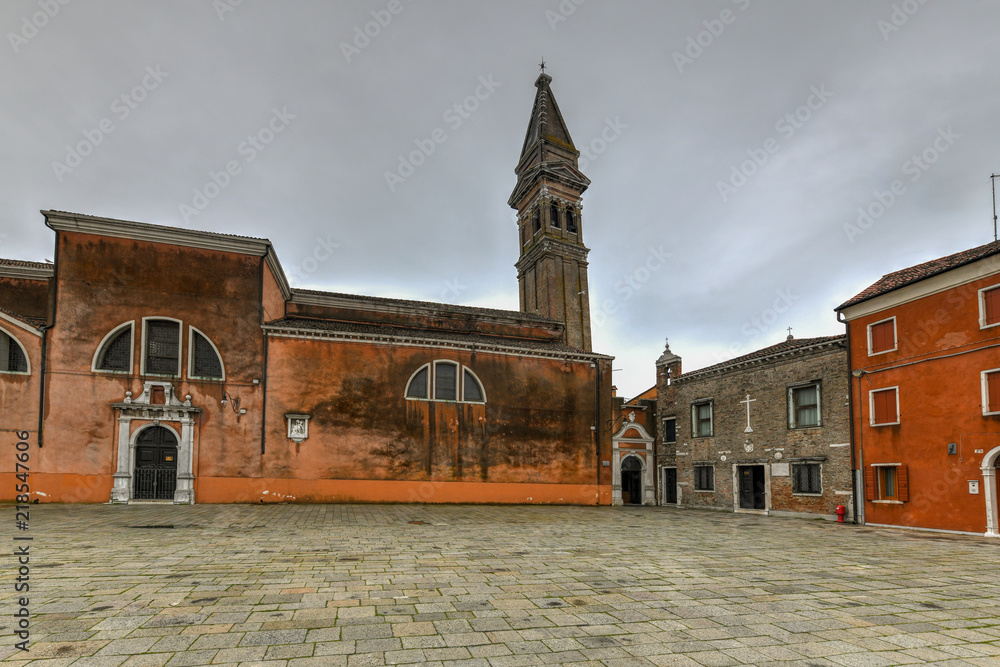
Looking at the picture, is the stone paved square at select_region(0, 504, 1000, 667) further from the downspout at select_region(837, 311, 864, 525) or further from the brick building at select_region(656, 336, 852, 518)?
the brick building at select_region(656, 336, 852, 518)

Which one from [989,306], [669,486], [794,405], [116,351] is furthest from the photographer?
[669,486]

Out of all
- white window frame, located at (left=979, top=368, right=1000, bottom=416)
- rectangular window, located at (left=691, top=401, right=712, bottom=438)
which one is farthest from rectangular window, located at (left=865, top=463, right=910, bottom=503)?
rectangular window, located at (left=691, top=401, right=712, bottom=438)

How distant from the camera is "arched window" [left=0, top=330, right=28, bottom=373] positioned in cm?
1856

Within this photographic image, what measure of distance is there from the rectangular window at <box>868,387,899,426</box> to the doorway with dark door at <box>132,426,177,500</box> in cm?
2322

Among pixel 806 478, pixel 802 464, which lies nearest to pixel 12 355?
pixel 802 464

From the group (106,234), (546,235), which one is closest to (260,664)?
(106,234)

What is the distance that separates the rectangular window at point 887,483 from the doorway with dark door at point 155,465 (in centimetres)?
2287

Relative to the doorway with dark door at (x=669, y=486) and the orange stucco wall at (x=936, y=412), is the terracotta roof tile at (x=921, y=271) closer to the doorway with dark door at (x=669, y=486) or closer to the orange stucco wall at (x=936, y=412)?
the orange stucco wall at (x=936, y=412)

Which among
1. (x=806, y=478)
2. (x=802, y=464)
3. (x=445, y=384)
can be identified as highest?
(x=445, y=384)

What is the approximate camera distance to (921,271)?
60.6 feet

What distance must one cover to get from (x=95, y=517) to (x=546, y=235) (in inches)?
1148

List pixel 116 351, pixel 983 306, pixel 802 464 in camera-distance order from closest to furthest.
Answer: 1. pixel 983 306
2. pixel 116 351
3. pixel 802 464

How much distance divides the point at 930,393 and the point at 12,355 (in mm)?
28489

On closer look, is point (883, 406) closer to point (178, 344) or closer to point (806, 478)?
point (806, 478)
